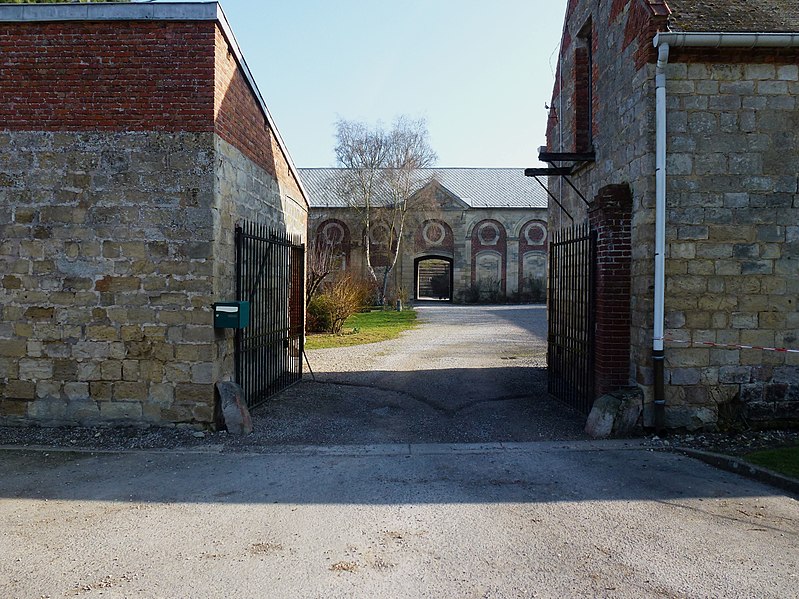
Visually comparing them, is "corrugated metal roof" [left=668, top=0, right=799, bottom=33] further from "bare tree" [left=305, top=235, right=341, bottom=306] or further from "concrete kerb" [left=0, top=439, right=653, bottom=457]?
"bare tree" [left=305, top=235, right=341, bottom=306]

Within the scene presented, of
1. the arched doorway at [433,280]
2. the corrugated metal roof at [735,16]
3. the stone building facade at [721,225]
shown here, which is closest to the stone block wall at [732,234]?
the stone building facade at [721,225]

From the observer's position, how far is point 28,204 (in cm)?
685

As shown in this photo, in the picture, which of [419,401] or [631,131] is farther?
[419,401]

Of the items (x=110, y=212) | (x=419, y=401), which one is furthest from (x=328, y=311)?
(x=110, y=212)

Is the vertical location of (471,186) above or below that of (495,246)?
above

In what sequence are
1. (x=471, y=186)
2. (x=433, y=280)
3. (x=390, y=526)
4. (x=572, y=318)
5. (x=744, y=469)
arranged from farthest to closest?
1. (x=433, y=280)
2. (x=471, y=186)
3. (x=572, y=318)
4. (x=744, y=469)
5. (x=390, y=526)

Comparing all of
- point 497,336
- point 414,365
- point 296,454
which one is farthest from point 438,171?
point 296,454

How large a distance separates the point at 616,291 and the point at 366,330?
14.5m

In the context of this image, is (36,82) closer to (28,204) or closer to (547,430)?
(28,204)

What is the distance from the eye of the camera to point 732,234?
6.77 meters

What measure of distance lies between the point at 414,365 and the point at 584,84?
626 cm

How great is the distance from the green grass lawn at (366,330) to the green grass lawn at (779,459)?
11.6 meters

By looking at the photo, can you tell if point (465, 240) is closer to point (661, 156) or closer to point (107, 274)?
point (661, 156)

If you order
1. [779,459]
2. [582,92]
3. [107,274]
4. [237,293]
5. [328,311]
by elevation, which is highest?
[582,92]
